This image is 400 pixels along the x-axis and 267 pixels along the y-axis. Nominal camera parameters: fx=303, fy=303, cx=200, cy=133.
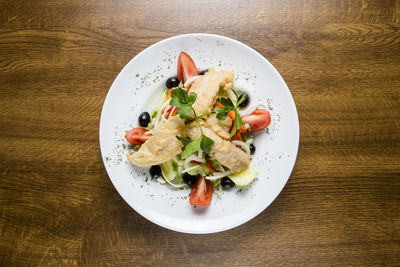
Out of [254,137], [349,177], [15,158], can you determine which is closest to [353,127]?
[349,177]

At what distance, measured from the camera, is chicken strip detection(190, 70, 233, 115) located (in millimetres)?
2348

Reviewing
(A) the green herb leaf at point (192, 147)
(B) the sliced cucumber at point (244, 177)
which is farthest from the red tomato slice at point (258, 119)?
(A) the green herb leaf at point (192, 147)

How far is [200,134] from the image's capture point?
232 cm

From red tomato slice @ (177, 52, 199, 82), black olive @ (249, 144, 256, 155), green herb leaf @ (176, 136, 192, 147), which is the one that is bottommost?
black olive @ (249, 144, 256, 155)

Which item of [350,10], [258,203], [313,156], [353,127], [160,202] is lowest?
[160,202]

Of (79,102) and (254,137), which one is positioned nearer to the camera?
(254,137)

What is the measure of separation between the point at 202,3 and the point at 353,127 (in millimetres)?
1792

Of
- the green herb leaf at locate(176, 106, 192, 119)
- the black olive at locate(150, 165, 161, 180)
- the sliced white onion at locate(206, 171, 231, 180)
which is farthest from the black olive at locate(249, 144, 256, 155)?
Result: the black olive at locate(150, 165, 161, 180)

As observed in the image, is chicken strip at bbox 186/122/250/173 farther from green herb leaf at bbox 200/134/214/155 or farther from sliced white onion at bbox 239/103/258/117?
sliced white onion at bbox 239/103/258/117

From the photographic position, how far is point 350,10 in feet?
9.25

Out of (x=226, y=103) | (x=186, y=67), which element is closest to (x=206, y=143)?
(x=226, y=103)

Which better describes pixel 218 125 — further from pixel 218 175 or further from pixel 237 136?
pixel 218 175

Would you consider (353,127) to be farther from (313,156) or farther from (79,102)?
(79,102)

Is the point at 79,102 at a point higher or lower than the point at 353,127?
lower
